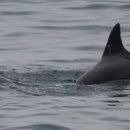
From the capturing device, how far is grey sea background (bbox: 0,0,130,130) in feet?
38.6

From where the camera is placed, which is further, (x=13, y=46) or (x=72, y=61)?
(x=13, y=46)

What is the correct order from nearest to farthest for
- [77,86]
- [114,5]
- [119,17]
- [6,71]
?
1. [77,86]
2. [6,71]
3. [119,17]
4. [114,5]

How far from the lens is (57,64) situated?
17562 millimetres

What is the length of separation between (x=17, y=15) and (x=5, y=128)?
1331 cm

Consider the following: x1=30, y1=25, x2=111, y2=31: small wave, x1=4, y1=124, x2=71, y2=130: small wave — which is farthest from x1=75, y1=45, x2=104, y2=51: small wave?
x1=4, y1=124, x2=71, y2=130: small wave

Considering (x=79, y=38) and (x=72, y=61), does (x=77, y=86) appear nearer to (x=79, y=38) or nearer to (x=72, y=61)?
(x=72, y=61)

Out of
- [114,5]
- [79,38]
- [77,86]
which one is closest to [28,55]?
Answer: [79,38]

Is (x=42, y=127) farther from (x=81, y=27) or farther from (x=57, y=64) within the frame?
(x=81, y=27)

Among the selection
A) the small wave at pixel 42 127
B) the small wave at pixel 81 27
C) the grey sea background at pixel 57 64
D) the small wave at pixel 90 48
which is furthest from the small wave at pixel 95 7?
the small wave at pixel 42 127

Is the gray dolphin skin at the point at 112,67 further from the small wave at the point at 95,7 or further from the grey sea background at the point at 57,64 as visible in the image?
the small wave at the point at 95,7

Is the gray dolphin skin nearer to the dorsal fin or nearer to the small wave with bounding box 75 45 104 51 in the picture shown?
the dorsal fin

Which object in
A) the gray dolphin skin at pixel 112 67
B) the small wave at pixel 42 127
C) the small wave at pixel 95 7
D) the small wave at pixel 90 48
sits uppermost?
the small wave at pixel 95 7

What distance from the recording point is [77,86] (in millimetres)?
14625

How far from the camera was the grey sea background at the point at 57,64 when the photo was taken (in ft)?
38.6
